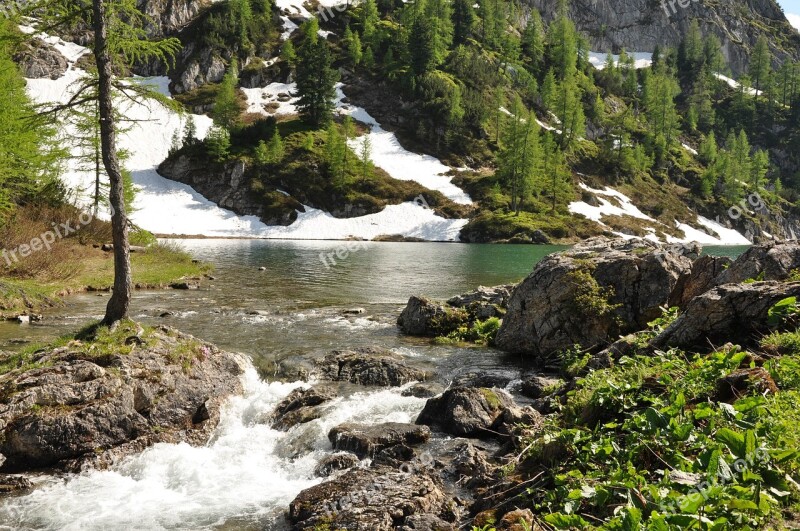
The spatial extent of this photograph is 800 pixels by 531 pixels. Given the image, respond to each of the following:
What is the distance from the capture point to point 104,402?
436 inches

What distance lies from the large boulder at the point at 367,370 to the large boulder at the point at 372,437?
392 centimetres

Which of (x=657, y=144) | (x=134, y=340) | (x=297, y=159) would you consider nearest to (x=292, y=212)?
(x=297, y=159)

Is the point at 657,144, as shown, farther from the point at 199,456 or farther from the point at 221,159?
the point at 199,456

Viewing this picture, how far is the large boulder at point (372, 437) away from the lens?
1071 cm

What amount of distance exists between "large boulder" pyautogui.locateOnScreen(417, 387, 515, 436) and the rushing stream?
0.86m

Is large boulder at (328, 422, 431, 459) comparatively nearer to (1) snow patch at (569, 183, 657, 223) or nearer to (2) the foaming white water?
(2) the foaming white water

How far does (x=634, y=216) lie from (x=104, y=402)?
110 metres

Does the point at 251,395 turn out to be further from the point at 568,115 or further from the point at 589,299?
the point at 568,115

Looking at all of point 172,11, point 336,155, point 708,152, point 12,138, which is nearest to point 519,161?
point 336,155

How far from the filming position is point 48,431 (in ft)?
33.6

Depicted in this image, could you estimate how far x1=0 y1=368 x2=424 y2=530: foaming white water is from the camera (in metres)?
8.45

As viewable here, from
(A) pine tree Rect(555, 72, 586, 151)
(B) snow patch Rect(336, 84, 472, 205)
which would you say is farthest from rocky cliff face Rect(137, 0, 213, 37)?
(A) pine tree Rect(555, 72, 586, 151)

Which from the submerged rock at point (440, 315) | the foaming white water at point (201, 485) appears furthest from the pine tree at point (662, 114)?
the foaming white water at point (201, 485)

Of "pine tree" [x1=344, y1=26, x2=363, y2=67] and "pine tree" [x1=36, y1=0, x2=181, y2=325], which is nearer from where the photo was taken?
"pine tree" [x1=36, y1=0, x2=181, y2=325]
